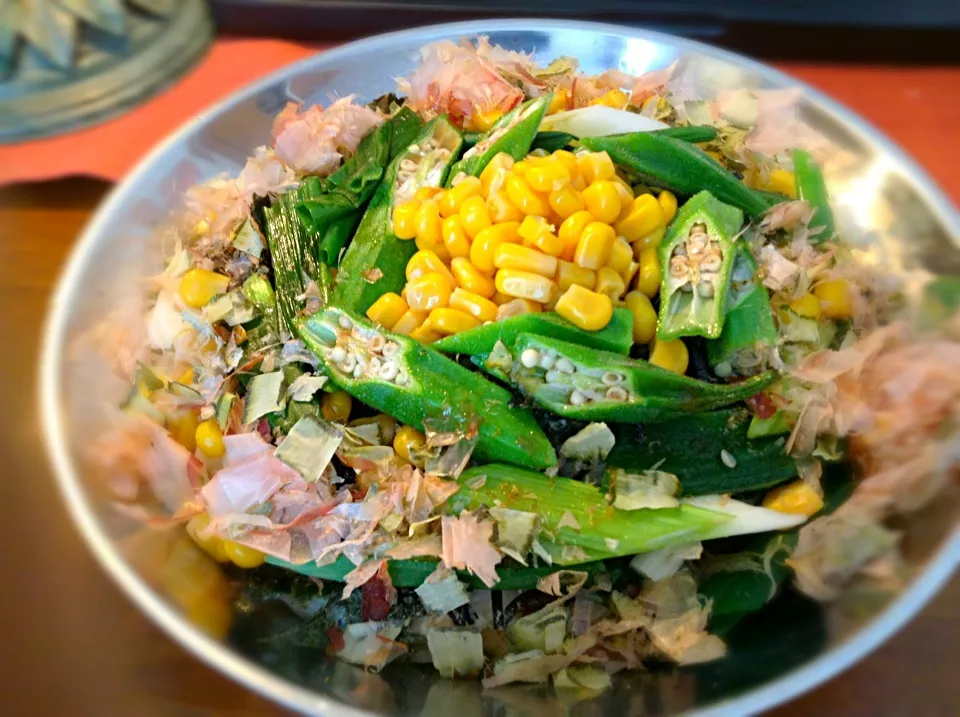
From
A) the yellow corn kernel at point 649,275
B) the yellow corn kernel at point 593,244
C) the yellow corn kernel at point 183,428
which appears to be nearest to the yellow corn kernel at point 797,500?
the yellow corn kernel at point 649,275

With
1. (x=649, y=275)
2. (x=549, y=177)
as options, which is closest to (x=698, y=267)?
(x=649, y=275)

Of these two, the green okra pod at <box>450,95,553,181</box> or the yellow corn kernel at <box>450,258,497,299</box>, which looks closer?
the yellow corn kernel at <box>450,258,497,299</box>

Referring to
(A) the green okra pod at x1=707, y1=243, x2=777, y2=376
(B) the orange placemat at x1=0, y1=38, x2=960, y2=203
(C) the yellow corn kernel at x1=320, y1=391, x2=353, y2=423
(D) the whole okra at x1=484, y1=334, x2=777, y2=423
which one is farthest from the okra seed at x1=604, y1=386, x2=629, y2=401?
(B) the orange placemat at x1=0, y1=38, x2=960, y2=203

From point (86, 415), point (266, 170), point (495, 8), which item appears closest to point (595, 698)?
point (86, 415)

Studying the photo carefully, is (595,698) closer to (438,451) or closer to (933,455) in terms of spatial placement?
(438,451)

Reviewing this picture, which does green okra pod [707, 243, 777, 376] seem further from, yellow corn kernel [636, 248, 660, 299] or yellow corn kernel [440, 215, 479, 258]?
yellow corn kernel [440, 215, 479, 258]

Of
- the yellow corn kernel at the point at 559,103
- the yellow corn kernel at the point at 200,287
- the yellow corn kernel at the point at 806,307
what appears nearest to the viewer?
the yellow corn kernel at the point at 806,307

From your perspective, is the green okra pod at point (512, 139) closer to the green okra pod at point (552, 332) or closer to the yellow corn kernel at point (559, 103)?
the yellow corn kernel at point (559, 103)
